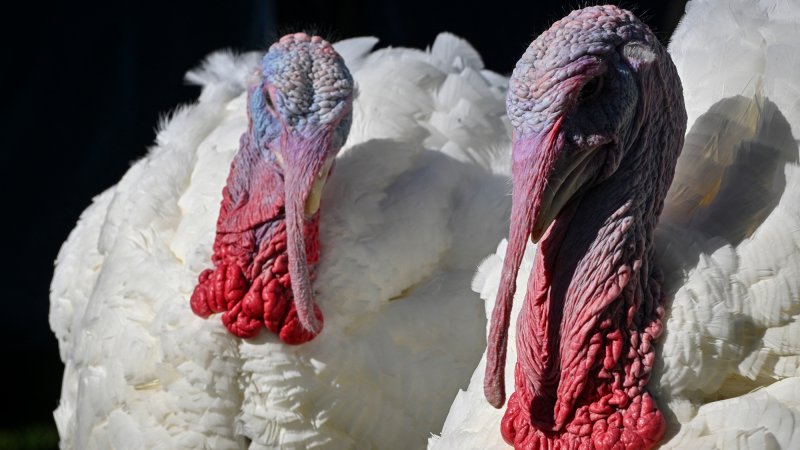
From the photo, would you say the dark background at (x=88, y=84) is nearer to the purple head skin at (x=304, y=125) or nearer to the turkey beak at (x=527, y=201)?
the purple head skin at (x=304, y=125)

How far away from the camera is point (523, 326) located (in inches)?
119

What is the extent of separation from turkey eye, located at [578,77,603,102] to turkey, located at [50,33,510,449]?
1.24 metres

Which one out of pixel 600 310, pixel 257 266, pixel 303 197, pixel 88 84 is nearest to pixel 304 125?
pixel 303 197

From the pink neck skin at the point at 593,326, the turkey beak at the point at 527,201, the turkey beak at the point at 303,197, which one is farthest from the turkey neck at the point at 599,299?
the turkey beak at the point at 303,197

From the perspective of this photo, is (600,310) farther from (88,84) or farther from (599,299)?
(88,84)

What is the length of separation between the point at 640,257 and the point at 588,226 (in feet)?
0.51

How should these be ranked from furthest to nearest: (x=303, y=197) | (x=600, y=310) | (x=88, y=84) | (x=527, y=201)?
(x=88, y=84) < (x=303, y=197) < (x=600, y=310) < (x=527, y=201)

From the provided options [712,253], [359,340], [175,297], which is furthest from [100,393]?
[712,253]

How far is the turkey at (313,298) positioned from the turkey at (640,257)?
0.94 metres

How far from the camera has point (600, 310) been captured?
2.90 m

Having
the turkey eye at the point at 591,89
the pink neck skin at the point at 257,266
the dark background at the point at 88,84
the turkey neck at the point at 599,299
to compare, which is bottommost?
the dark background at the point at 88,84

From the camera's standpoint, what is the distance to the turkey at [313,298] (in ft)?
12.9

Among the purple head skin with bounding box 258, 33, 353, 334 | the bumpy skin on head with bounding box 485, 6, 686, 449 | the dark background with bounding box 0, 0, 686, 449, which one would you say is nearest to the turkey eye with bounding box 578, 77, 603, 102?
the bumpy skin on head with bounding box 485, 6, 686, 449

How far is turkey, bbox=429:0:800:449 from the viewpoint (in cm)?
274
